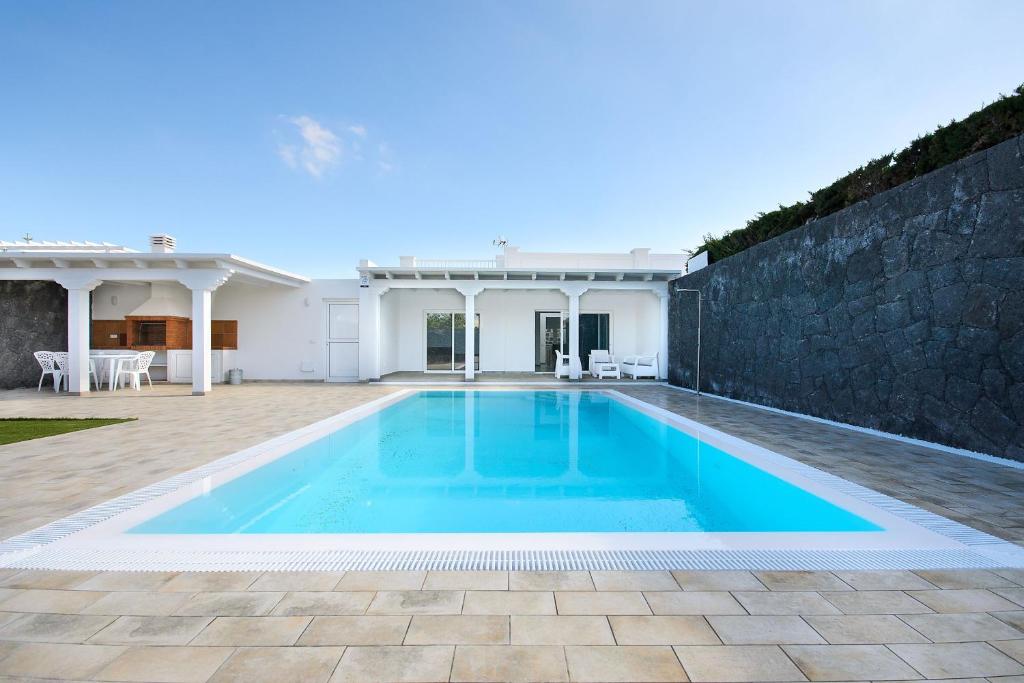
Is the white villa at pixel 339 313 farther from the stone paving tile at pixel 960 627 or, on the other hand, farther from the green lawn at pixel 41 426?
the stone paving tile at pixel 960 627

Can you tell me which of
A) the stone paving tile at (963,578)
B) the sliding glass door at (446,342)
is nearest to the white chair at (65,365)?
the sliding glass door at (446,342)

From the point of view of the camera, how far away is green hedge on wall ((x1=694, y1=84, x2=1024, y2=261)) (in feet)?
15.4

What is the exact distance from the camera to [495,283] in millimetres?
12320

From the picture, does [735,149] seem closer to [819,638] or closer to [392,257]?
[392,257]

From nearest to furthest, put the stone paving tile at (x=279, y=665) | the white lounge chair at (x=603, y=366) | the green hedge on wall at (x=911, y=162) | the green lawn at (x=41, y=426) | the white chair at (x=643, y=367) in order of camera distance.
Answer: the stone paving tile at (x=279, y=665) < the green hedge on wall at (x=911, y=162) < the green lawn at (x=41, y=426) < the white chair at (x=643, y=367) < the white lounge chair at (x=603, y=366)

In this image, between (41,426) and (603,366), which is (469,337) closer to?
(603,366)

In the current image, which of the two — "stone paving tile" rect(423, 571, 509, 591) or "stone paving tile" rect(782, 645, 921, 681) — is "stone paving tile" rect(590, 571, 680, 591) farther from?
"stone paving tile" rect(782, 645, 921, 681)

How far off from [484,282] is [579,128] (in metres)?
5.49

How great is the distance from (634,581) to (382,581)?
3.70ft

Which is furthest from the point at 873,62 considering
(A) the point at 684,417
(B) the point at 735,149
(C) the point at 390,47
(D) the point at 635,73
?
(C) the point at 390,47

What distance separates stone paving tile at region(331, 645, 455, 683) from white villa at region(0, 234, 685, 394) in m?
9.90

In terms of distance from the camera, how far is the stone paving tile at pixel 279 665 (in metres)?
1.46

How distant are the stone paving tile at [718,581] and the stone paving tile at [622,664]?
0.54m

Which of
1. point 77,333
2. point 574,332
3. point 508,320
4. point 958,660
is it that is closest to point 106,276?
point 77,333
